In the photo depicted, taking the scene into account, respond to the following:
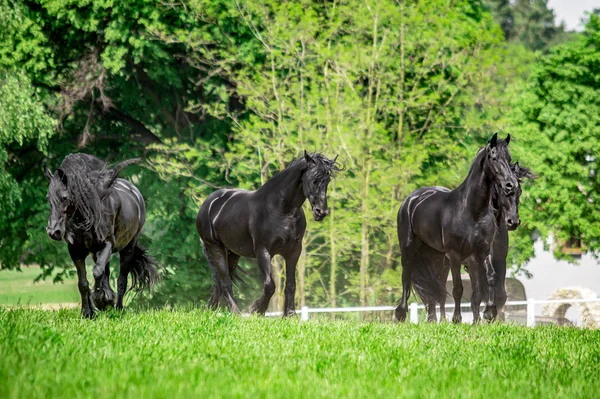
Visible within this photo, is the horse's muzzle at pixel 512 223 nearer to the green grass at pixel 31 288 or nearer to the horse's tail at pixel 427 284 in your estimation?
the horse's tail at pixel 427 284

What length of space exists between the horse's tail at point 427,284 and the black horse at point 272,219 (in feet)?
7.06

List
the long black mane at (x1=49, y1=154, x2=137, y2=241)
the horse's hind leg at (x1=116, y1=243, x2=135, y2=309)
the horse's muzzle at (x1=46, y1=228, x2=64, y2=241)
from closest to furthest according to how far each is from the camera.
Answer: the horse's muzzle at (x1=46, y1=228, x2=64, y2=241)
the long black mane at (x1=49, y1=154, x2=137, y2=241)
the horse's hind leg at (x1=116, y1=243, x2=135, y2=309)

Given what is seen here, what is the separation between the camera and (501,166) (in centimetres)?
1244

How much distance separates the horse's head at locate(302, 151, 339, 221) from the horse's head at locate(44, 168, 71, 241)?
3.28 meters

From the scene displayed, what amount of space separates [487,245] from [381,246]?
13037 millimetres

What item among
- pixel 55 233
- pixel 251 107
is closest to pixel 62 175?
pixel 55 233

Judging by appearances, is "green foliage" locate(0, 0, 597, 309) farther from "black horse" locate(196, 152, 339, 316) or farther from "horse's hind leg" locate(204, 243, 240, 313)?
"black horse" locate(196, 152, 339, 316)

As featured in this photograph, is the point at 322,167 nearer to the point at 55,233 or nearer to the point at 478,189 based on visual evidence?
the point at 478,189

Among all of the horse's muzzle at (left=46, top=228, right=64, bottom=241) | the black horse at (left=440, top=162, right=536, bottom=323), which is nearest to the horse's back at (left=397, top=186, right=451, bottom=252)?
the black horse at (left=440, top=162, right=536, bottom=323)

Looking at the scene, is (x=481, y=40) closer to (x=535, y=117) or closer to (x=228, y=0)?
(x=228, y=0)

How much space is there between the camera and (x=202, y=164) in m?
27.5

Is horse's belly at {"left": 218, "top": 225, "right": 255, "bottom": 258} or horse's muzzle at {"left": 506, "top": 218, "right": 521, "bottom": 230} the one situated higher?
horse's muzzle at {"left": 506, "top": 218, "right": 521, "bottom": 230}

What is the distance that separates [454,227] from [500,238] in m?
1.99

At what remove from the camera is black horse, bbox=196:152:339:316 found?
43.6 feet
